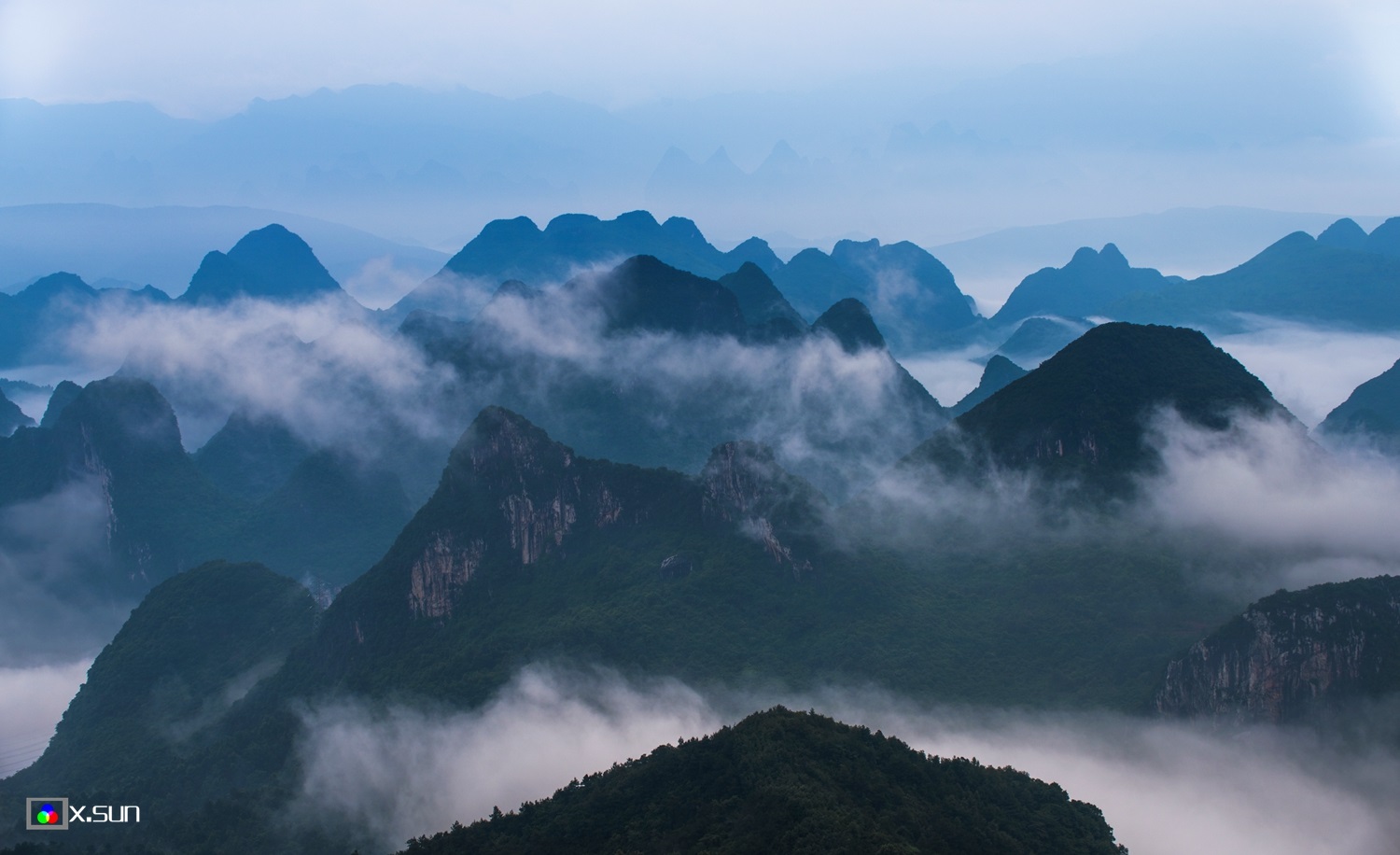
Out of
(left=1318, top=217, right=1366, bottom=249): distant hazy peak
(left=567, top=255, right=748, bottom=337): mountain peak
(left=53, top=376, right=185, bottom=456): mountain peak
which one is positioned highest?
(left=1318, top=217, right=1366, bottom=249): distant hazy peak

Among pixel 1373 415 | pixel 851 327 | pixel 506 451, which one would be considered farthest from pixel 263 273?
pixel 1373 415

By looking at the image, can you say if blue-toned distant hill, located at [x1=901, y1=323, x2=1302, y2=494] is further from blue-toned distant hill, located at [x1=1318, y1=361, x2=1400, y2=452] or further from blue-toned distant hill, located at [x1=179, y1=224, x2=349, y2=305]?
blue-toned distant hill, located at [x1=179, y1=224, x2=349, y2=305]

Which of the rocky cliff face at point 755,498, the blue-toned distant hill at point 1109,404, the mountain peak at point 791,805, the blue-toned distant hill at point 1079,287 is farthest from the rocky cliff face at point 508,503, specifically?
the blue-toned distant hill at point 1079,287

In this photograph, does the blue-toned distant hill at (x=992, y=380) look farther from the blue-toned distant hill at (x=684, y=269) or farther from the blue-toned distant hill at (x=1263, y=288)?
the blue-toned distant hill at (x=684, y=269)

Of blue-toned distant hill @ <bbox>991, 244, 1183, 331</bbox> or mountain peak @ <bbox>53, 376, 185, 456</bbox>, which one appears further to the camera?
blue-toned distant hill @ <bbox>991, 244, 1183, 331</bbox>

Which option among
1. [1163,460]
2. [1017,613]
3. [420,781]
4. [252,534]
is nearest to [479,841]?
[420,781]

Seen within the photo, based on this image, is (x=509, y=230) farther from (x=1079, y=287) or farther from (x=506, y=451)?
(x=506, y=451)

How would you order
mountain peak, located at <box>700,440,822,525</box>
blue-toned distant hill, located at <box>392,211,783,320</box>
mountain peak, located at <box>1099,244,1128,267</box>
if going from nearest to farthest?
mountain peak, located at <box>700,440,822,525</box>
blue-toned distant hill, located at <box>392,211,783,320</box>
mountain peak, located at <box>1099,244,1128,267</box>

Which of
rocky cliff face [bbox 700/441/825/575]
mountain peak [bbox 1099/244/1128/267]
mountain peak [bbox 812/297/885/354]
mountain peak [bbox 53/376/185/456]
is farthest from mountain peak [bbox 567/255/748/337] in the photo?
mountain peak [bbox 1099/244/1128/267]
